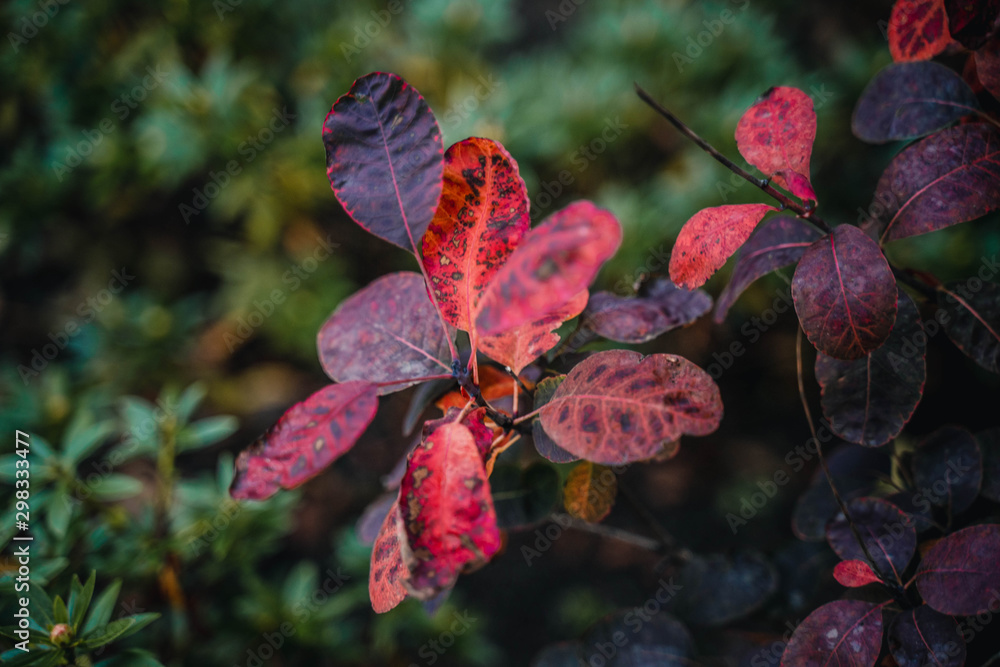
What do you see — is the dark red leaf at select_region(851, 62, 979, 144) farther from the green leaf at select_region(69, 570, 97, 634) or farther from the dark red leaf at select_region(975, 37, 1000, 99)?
the green leaf at select_region(69, 570, 97, 634)

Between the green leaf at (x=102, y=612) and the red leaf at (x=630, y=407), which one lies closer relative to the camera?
the red leaf at (x=630, y=407)

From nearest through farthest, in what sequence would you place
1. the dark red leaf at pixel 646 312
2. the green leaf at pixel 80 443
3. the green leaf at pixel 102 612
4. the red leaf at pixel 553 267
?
the red leaf at pixel 553 267, the dark red leaf at pixel 646 312, the green leaf at pixel 102 612, the green leaf at pixel 80 443

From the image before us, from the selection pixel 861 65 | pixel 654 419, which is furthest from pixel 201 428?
pixel 861 65

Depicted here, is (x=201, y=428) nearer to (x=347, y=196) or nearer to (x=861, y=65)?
(x=347, y=196)

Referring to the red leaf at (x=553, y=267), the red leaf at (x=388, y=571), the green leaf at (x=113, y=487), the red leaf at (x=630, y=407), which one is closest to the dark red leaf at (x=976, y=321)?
the red leaf at (x=630, y=407)

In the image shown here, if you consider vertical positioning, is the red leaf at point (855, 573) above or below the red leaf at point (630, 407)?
below

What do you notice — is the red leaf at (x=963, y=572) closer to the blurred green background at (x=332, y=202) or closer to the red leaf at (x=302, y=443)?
the red leaf at (x=302, y=443)

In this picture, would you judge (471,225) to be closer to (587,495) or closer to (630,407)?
(630,407)

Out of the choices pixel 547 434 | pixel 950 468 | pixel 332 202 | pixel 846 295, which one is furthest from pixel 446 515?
pixel 332 202
